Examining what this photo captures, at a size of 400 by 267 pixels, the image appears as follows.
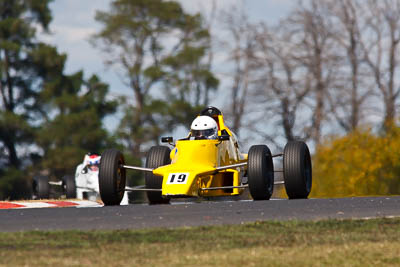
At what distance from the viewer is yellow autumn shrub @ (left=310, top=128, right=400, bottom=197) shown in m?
33.8

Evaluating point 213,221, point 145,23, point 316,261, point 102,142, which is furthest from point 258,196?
point 145,23

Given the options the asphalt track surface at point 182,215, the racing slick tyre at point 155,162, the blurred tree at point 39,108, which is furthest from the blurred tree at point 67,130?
the asphalt track surface at point 182,215

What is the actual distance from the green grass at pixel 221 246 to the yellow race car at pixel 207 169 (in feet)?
16.3

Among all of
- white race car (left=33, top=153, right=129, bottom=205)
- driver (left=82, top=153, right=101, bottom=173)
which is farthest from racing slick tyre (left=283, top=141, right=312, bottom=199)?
driver (left=82, top=153, right=101, bottom=173)

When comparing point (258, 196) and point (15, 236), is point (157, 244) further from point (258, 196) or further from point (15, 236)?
point (258, 196)

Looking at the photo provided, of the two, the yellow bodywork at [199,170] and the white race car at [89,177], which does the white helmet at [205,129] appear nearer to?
the yellow bodywork at [199,170]

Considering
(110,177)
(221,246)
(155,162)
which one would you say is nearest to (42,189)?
(155,162)

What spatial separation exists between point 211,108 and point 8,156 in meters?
30.2

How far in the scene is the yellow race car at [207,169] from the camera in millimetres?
14734

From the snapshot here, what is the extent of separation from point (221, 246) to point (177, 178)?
639 cm

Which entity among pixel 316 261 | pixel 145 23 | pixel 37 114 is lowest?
pixel 316 261

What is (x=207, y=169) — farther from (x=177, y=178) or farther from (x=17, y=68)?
(x=17, y=68)

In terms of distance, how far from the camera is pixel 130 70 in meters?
48.2

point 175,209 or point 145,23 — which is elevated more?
point 145,23
